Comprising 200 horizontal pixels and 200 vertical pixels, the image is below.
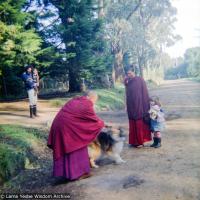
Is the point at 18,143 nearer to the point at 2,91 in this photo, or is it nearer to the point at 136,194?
the point at 136,194

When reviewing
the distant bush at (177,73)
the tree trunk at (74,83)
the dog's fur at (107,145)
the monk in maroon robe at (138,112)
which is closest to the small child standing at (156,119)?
the monk in maroon robe at (138,112)

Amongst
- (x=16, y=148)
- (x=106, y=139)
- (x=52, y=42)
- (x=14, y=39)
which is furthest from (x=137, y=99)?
(x=52, y=42)

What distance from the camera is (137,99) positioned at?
9.35 m

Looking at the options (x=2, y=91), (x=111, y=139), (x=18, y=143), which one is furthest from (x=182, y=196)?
(x=2, y=91)

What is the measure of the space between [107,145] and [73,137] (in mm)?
1111

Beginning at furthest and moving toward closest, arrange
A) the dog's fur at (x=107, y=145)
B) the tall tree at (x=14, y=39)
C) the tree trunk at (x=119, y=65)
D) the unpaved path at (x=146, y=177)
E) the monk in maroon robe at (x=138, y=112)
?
the tree trunk at (x=119, y=65), the tall tree at (x=14, y=39), the monk in maroon robe at (x=138, y=112), the dog's fur at (x=107, y=145), the unpaved path at (x=146, y=177)

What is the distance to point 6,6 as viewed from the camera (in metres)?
14.9

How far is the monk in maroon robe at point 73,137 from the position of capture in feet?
22.5

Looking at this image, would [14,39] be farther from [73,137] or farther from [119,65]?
[119,65]

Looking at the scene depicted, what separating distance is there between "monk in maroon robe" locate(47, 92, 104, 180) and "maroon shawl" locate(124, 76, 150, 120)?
7.58ft

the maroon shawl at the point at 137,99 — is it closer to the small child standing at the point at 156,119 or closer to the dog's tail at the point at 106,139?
the small child standing at the point at 156,119

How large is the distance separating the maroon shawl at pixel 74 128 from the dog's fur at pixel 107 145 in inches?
20.2

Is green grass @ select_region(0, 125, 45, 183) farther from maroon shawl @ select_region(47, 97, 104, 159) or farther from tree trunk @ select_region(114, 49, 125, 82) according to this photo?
tree trunk @ select_region(114, 49, 125, 82)

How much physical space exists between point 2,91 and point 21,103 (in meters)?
3.87
